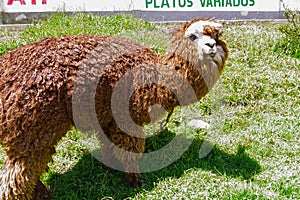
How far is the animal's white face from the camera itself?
3301 mm

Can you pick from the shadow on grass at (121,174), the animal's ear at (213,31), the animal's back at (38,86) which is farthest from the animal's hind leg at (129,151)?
the animal's ear at (213,31)

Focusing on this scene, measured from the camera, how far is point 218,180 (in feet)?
11.7

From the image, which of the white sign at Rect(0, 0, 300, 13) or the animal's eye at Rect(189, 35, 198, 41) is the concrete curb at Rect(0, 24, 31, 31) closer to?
the white sign at Rect(0, 0, 300, 13)

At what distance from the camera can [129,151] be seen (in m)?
3.46

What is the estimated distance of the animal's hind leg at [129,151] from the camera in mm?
3438

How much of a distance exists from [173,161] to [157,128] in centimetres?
50

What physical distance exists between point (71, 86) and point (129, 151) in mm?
→ 736

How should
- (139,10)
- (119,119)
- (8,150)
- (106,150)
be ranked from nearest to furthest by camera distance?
(8,150)
(119,119)
(106,150)
(139,10)

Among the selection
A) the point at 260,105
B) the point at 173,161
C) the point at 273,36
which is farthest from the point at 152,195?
the point at 273,36

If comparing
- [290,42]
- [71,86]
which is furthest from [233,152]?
[290,42]

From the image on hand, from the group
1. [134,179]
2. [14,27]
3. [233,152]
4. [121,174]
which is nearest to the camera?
[134,179]

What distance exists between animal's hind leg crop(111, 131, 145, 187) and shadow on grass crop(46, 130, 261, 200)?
13cm

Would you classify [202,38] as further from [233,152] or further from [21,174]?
[21,174]

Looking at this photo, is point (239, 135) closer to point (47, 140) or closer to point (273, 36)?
point (47, 140)
